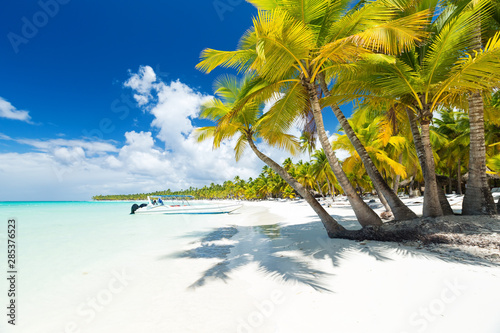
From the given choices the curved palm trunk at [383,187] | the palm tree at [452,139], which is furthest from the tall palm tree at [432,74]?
the palm tree at [452,139]

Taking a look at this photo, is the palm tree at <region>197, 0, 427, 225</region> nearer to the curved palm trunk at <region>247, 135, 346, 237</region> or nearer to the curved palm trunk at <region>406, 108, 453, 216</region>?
the curved palm trunk at <region>406, 108, 453, 216</region>

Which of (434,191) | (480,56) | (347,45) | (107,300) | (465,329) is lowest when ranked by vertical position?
(107,300)

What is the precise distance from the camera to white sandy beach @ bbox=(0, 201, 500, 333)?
239 cm

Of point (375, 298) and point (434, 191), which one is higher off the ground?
point (434, 191)

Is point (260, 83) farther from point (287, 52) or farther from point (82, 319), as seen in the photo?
point (82, 319)

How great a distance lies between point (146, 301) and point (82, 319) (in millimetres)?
778

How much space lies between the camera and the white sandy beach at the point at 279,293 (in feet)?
7.85

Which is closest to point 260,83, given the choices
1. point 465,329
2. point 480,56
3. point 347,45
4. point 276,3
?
point 276,3

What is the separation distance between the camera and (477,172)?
5.66 m

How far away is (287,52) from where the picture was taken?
201 inches

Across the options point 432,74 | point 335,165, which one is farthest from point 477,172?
point 335,165

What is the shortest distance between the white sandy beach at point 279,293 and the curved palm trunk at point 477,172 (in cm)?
271

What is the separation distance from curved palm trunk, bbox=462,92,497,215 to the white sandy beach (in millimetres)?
2712

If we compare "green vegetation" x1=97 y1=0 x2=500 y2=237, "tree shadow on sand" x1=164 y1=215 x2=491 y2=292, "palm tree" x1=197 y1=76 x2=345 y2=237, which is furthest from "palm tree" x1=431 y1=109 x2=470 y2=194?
"tree shadow on sand" x1=164 y1=215 x2=491 y2=292
